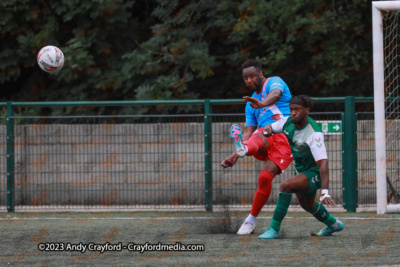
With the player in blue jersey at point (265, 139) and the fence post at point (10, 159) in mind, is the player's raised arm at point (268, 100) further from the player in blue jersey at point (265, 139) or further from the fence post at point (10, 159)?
the fence post at point (10, 159)

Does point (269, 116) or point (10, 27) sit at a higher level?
point (10, 27)

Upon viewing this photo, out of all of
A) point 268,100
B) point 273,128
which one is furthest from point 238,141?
point 268,100

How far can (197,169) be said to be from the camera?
12.7m

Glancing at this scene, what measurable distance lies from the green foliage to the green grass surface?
595 cm

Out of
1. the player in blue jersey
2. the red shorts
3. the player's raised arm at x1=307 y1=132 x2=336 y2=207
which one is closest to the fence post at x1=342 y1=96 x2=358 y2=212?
the player in blue jersey

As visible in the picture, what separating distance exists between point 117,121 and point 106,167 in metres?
0.86

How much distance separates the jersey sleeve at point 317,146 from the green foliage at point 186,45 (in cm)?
890

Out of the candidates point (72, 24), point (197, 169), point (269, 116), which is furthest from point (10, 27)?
point (269, 116)

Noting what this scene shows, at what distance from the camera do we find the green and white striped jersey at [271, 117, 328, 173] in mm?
7309

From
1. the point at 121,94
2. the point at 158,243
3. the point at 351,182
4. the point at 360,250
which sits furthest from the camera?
the point at 121,94

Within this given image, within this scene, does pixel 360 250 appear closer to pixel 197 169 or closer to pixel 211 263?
pixel 211 263

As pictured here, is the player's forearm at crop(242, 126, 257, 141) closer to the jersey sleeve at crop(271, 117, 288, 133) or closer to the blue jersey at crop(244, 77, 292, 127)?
the blue jersey at crop(244, 77, 292, 127)

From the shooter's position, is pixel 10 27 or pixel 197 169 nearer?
pixel 197 169

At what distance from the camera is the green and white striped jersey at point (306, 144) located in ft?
24.0
